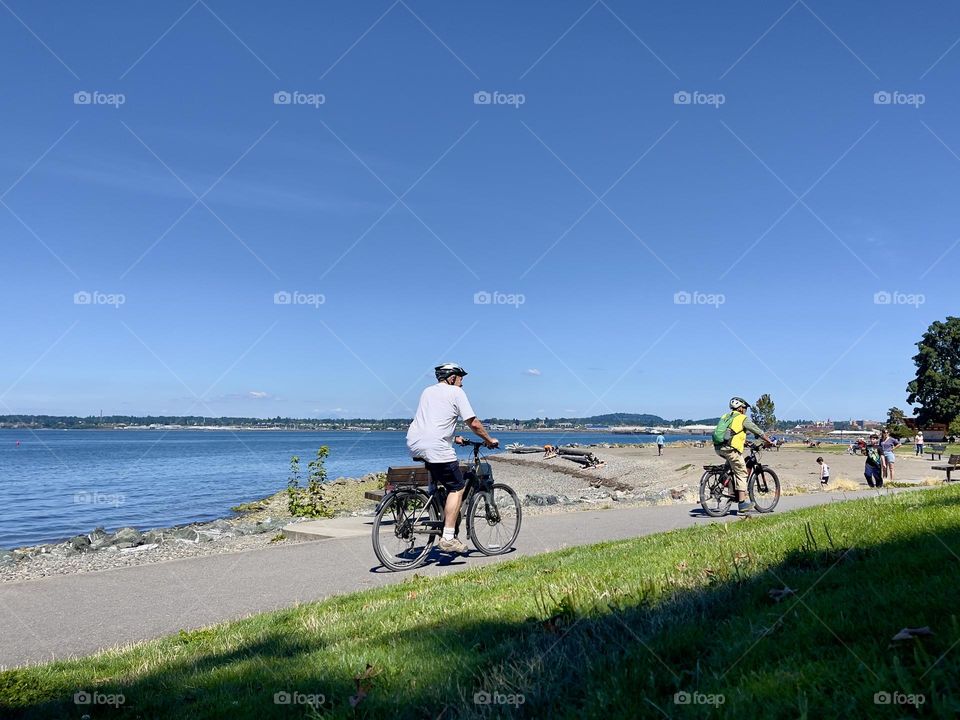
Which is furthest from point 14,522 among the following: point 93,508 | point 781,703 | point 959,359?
point 959,359

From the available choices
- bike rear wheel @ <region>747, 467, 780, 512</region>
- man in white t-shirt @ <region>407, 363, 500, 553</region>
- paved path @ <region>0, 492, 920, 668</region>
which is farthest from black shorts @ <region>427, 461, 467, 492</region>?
bike rear wheel @ <region>747, 467, 780, 512</region>

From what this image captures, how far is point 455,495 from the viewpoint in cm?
923

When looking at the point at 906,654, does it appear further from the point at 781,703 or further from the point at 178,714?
the point at 178,714

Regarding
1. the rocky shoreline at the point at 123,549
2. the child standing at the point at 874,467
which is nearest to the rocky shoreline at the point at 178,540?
the rocky shoreline at the point at 123,549

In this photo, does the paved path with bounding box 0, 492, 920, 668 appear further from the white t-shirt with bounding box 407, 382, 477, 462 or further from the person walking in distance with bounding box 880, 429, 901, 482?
the person walking in distance with bounding box 880, 429, 901, 482

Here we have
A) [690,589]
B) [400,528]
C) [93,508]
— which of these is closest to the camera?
[690,589]

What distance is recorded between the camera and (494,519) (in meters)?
10.2

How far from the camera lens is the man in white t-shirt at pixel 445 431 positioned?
891 centimetres

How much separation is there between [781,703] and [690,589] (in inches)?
91.6

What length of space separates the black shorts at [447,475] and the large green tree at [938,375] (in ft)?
319

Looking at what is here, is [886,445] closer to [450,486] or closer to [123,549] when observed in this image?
[450,486]

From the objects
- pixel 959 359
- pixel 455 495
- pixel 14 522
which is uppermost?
pixel 959 359

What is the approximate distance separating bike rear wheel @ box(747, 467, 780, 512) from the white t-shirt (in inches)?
291

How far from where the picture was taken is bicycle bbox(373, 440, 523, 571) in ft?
30.0
